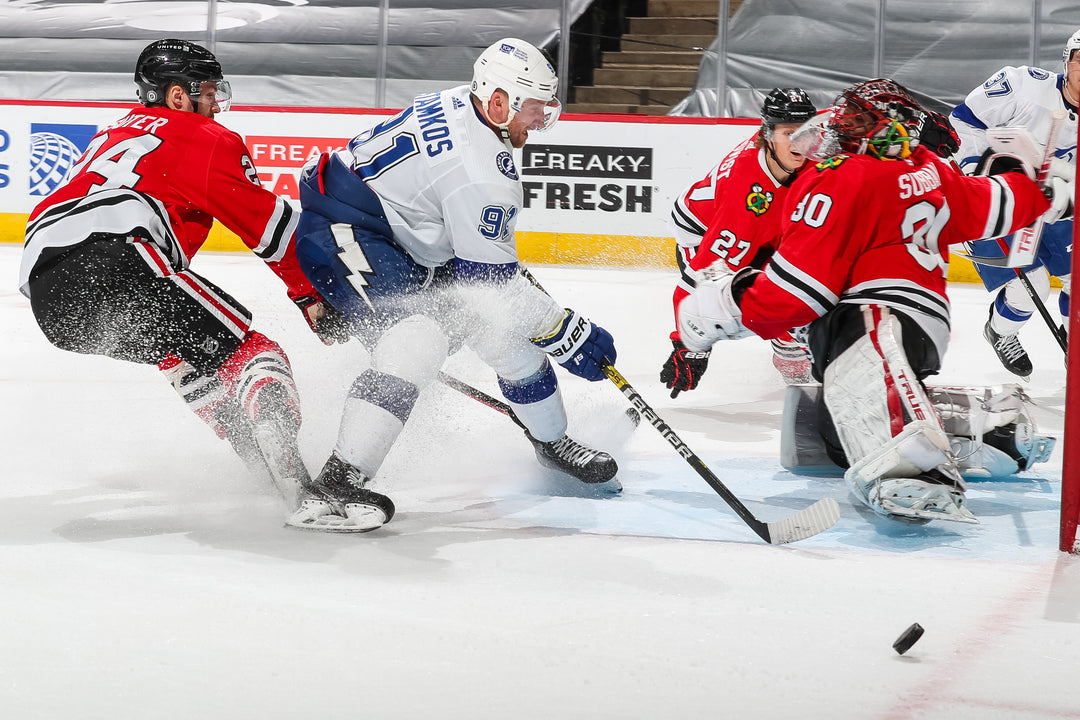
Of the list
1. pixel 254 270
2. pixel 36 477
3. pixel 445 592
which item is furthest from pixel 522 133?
pixel 254 270

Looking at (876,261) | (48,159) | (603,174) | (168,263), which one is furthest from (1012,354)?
(48,159)

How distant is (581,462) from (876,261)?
0.78 metres

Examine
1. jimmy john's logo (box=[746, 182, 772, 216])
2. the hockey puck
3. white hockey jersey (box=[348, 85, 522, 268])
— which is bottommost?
the hockey puck

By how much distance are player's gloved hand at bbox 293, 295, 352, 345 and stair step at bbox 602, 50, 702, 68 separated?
5.56 m

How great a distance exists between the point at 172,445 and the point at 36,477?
345 mm

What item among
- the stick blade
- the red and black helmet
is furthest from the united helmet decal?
the stick blade

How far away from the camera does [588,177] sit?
285 inches

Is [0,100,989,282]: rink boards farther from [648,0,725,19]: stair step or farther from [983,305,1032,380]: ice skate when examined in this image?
[983,305,1032,380]: ice skate

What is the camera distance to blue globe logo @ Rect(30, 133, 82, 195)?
7512 mm

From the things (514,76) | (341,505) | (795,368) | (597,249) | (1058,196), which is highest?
(514,76)

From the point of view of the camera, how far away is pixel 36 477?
2.67m

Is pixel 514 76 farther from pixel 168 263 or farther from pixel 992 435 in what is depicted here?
pixel 992 435

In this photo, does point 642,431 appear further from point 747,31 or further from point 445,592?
point 747,31

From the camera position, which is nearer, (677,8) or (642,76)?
(642,76)
